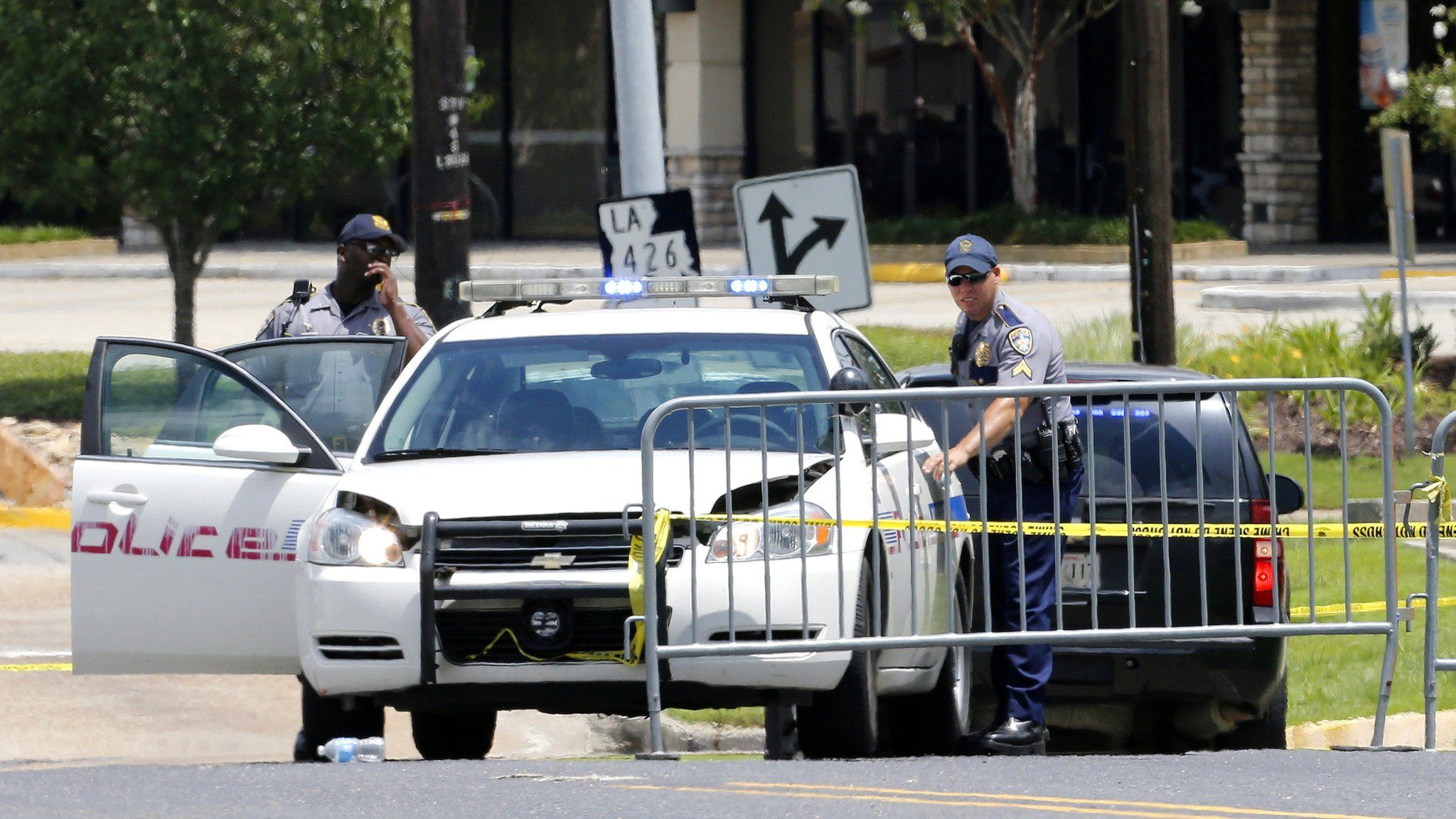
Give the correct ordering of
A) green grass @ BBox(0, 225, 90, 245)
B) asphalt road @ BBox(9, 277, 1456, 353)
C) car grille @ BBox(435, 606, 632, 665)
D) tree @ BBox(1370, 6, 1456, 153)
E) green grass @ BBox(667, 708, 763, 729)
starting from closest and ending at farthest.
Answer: car grille @ BBox(435, 606, 632, 665), green grass @ BBox(667, 708, 763, 729), tree @ BBox(1370, 6, 1456, 153), asphalt road @ BBox(9, 277, 1456, 353), green grass @ BBox(0, 225, 90, 245)

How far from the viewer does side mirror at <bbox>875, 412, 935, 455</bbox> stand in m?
6.54

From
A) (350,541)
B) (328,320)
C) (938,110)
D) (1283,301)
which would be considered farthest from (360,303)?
(938,110)

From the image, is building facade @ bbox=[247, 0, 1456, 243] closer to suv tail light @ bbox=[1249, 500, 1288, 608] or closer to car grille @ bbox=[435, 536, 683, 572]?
suv tail light @ bbox=[1249, 500, 1288, 608]

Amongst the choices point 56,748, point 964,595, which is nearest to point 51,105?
point 56,748

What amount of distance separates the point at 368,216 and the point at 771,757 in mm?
3728

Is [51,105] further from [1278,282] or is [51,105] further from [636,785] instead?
[1278,282]

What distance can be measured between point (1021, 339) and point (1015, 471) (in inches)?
23.0

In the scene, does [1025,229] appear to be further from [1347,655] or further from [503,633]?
[503,633]

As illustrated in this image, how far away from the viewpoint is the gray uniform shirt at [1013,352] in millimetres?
7039

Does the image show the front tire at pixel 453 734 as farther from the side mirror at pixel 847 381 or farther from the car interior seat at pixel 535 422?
the side mirror at pixel 847 381

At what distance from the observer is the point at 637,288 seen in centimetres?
764

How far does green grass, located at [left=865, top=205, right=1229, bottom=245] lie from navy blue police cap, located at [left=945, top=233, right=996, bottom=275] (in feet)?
64.0

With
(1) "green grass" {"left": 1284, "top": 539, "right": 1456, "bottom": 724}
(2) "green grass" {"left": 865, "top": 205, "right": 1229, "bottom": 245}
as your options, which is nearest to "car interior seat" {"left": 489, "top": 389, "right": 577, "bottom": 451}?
(1) "green grass" {"left": 1284, "top": 539, "right": 1456, "bottom": 724}

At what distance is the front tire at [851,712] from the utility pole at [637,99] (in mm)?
5403
